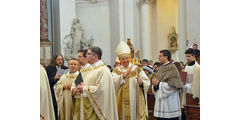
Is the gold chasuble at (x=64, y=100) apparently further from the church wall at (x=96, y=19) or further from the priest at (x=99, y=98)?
the church wall at (x=96, y=19)

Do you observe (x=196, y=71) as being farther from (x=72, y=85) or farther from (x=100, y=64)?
(x=72, y=85)

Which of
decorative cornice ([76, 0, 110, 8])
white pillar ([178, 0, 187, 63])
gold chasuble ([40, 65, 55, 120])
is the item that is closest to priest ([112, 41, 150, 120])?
gold chasuble ([40, 65, 55, 120])

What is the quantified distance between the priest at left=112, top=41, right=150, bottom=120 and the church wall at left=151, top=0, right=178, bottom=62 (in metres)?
10.3

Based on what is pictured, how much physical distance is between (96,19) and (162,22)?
3.75 meters

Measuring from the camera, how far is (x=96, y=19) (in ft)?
53.9

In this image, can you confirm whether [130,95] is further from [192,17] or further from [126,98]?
[192,17]

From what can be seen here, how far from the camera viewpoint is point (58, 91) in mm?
5293

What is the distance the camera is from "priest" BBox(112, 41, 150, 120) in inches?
238

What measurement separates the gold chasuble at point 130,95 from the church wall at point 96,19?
32.9 feet

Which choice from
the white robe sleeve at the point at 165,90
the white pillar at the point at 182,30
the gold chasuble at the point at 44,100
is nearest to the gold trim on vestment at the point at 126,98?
the white robe sleeve at the point at 165,90

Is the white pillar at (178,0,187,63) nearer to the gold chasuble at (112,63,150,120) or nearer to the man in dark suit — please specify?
the gold chasuble at (112,63,150,120)

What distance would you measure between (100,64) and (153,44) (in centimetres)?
1187

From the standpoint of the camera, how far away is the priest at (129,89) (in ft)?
19.8
